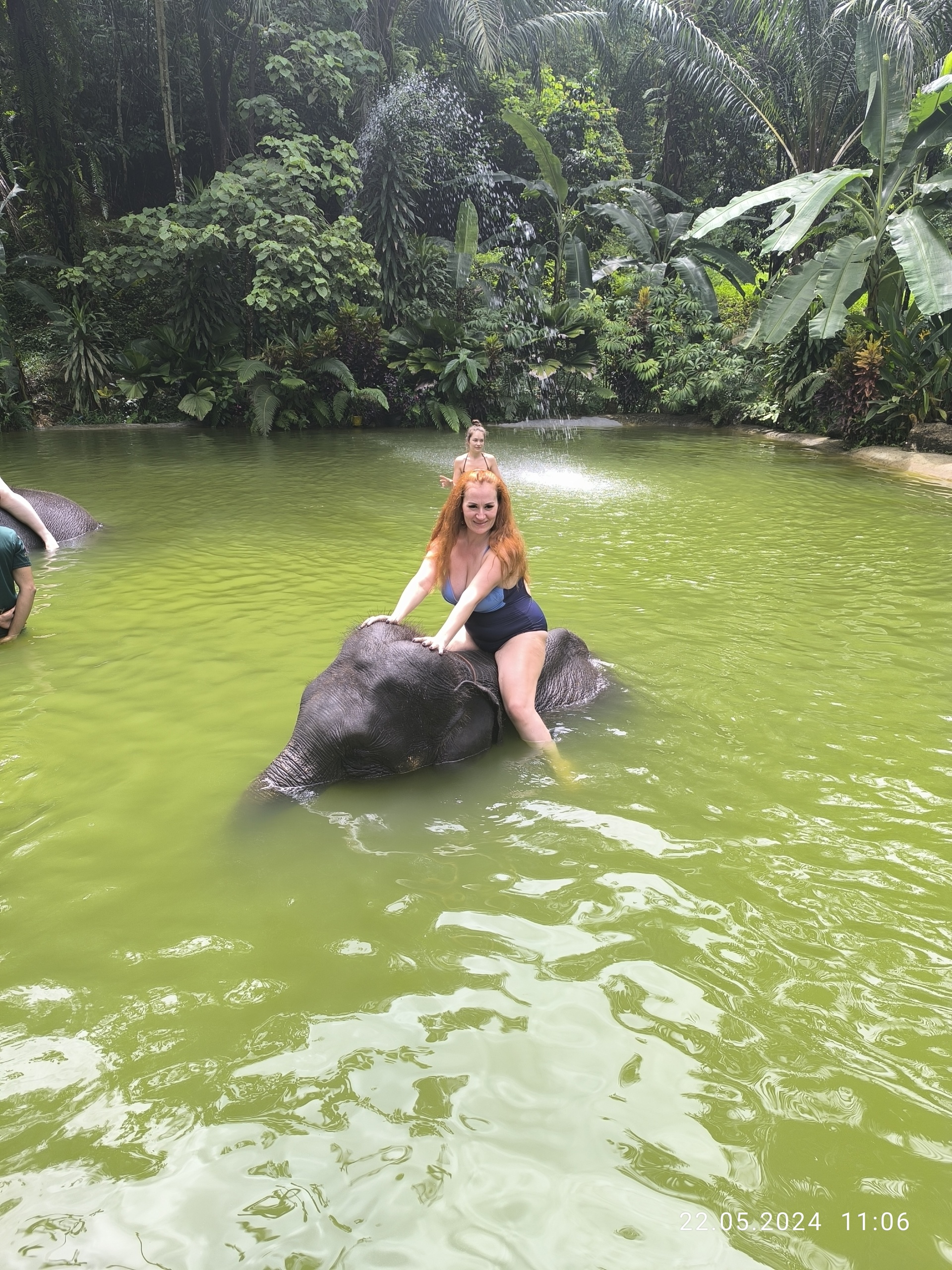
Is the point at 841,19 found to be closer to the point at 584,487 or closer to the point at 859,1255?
the point at 584,487

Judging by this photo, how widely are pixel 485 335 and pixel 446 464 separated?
7669mm

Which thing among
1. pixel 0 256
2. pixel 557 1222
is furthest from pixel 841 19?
pixel 557 1222

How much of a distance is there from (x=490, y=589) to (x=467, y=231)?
18.4 m

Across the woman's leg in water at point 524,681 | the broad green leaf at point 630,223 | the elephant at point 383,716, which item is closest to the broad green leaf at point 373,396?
the broad green leaf at point 630,223

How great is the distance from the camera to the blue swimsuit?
3854mm

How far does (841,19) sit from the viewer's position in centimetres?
1716

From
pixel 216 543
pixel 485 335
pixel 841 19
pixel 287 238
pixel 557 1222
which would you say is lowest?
pixel 557 1222

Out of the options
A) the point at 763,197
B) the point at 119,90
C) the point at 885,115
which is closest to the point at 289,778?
the point at 763,197

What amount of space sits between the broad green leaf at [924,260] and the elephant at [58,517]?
1082 cm

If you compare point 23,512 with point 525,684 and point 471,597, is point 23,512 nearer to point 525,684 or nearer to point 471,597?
point 471,597

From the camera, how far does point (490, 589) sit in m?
3.73

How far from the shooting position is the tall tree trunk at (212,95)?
59.0 feet

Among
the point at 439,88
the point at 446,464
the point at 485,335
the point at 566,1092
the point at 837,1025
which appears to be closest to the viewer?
the point at 566,1092

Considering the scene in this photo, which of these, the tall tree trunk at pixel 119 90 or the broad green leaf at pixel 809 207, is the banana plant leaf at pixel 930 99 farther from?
the tall tree trunk at pixel 119 90
